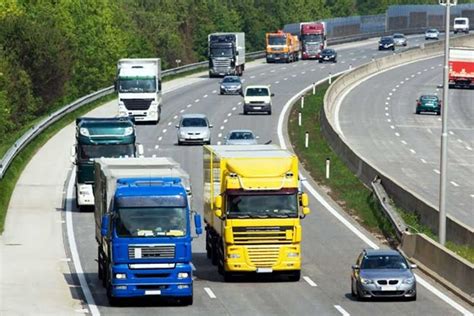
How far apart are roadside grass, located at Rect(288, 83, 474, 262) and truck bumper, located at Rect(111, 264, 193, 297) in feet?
32.6

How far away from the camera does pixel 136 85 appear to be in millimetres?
86875

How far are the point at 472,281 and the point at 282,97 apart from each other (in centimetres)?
6952

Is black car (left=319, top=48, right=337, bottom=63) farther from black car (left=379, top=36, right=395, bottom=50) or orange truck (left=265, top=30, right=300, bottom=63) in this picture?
black car (left=379, top=36, right=395, bottom=50)

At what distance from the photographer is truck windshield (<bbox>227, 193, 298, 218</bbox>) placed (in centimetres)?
4053

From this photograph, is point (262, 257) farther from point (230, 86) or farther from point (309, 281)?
point (230, 86)

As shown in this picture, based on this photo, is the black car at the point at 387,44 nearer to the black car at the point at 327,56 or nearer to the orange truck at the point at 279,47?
the black car at the point at 327,56

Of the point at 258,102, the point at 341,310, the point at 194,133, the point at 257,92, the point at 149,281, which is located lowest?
the point at 258,102

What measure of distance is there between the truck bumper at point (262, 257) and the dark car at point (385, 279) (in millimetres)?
2945

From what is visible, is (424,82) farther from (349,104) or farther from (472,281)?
(472,281)

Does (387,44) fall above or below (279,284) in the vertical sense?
below

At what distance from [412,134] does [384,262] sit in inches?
2143

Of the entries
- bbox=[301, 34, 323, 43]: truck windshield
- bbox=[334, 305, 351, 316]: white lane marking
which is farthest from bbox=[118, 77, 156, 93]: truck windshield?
bbox=[301, 34, 323, 43]: truck windshield

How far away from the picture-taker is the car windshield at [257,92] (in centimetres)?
9456

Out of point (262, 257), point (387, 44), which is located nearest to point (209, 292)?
point (262, 257)
